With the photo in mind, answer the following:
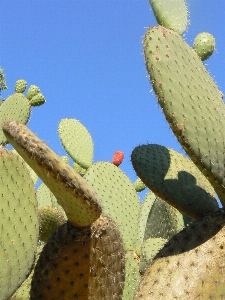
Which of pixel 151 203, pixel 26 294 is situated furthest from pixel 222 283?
pixel 151 203

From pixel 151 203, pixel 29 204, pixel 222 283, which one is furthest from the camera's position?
pixel 151 203

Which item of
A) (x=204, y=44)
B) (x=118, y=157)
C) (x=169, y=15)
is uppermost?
(x=204, y=44)

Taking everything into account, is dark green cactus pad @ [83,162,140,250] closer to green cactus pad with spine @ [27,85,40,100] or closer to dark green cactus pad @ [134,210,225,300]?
dark green cactus pad @ [134,210,225,300]

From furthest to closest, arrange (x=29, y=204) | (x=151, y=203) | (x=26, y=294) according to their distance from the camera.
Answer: (x=151, y=203), (x=26, y=294), (x=29, y=204)

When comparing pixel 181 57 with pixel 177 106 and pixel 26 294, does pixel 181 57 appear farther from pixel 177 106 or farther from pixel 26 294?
pixel 26 294

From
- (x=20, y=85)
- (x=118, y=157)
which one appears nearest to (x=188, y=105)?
(x=20, y=85)

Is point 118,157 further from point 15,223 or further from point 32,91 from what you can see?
point 15,223

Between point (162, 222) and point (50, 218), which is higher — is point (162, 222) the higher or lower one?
the higher one

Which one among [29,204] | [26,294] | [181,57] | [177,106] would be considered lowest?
[26,294]
